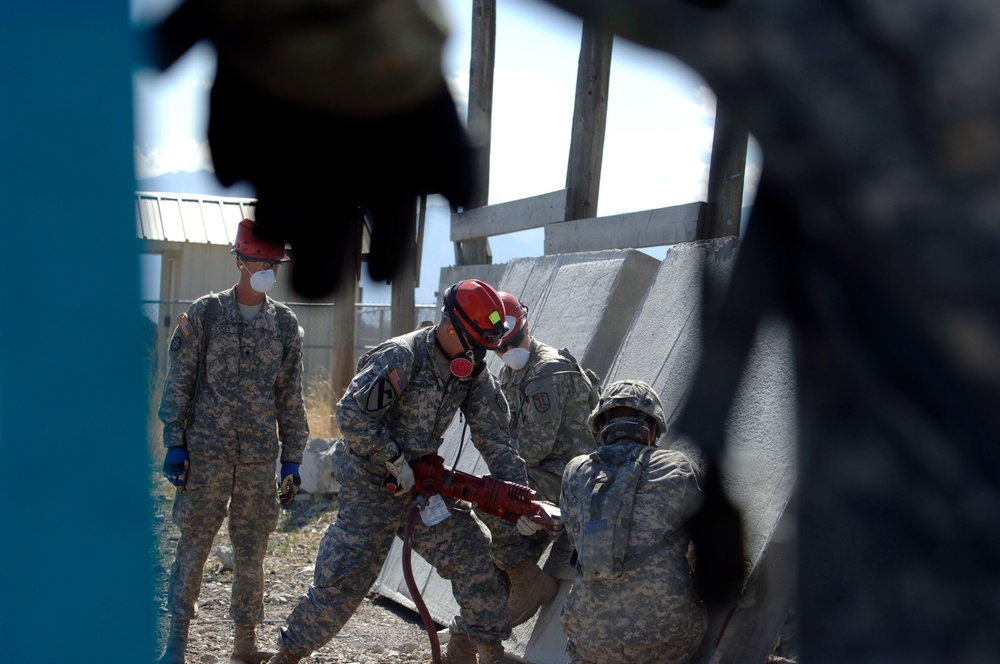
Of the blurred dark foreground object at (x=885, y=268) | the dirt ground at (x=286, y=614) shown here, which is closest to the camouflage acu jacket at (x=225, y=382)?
the dirt ground at (x=286, y=614)

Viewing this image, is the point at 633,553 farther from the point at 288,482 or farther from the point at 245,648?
the point at 245,648

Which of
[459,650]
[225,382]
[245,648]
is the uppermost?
[225,382]

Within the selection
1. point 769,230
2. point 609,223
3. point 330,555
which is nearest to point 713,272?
point 769,230

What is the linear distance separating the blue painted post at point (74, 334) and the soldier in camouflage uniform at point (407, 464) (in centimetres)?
262

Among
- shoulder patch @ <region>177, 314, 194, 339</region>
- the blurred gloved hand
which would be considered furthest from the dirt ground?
the blurred gloved hand

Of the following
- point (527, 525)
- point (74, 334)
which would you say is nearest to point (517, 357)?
point (527, 525)

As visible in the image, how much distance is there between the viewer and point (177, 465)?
4477 mm

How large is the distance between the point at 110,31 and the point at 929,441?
107 centimetres

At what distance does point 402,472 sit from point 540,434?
946 mm

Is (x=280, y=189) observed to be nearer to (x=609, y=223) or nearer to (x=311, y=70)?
(x=311, y=70)

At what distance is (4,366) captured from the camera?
51.7 inches

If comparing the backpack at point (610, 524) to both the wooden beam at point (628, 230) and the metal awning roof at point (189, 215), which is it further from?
the wooden beam at point (628, 230)

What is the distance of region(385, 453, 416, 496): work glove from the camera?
400 cm

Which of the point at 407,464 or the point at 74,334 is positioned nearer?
the point at 74,334
